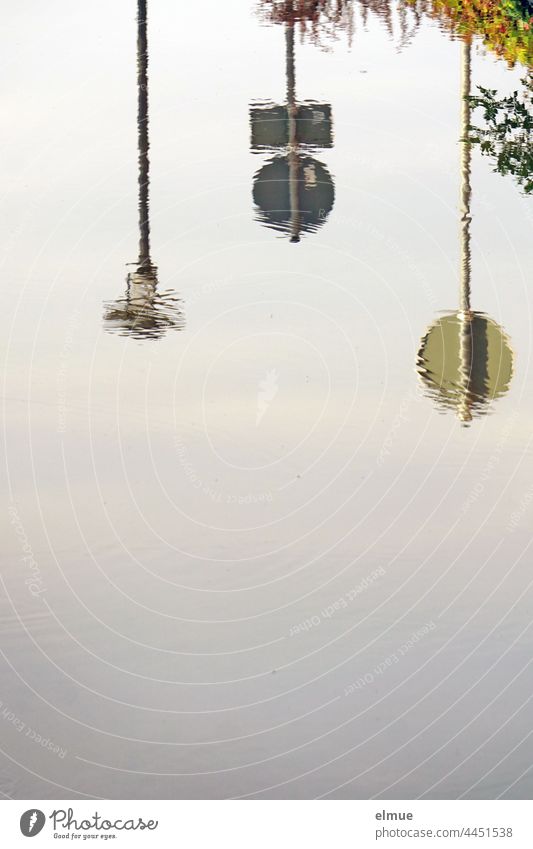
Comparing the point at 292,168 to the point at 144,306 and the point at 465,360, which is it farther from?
the point at 465,360

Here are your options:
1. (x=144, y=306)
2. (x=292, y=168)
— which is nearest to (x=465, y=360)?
(x=144, y=306)

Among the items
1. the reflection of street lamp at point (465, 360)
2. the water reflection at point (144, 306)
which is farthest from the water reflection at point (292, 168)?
the reflection of street lamp at point (465, 360)

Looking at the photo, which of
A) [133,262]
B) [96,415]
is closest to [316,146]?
[133,262]

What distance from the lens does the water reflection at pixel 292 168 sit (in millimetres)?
13727

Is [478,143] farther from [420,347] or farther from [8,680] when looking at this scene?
[8,680]

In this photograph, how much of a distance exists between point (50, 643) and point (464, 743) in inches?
101

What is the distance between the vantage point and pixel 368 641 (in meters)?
8.68

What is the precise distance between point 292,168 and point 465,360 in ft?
11.7

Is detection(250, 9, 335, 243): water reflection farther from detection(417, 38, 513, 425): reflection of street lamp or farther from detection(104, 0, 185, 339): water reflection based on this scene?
A: detection(417, 38, 513, 425): reflection of street lamp

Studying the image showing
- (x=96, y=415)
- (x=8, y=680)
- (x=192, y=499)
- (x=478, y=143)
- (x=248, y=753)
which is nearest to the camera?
(x=248, y=753)

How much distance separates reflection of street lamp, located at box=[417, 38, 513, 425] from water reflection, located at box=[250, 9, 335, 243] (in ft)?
6.16

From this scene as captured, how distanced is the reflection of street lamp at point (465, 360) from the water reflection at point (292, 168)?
6.16 ft

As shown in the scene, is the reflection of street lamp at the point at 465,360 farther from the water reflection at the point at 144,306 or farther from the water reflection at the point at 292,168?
the water reflection at the point at 144,306

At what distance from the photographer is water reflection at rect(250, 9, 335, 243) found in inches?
540
